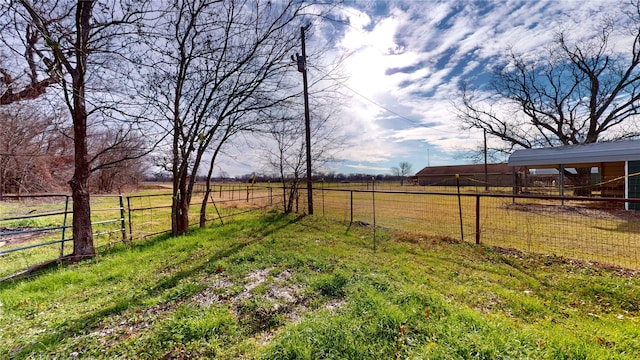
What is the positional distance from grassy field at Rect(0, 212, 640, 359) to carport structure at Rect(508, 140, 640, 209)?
10.4 m

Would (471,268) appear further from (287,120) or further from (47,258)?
(47,258)

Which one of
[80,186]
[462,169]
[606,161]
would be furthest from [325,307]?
[462,169]

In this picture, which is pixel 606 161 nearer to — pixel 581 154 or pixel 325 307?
pixel 581 154

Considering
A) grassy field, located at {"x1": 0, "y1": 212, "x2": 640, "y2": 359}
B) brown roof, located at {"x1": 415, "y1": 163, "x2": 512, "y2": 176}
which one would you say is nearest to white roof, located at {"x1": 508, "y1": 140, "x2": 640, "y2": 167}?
grassy field, located at {"x1": 0, "y1": 212, "x2": 640, "y2": 359}

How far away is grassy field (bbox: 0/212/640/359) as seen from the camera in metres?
2.19

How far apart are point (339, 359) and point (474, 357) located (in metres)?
1.06

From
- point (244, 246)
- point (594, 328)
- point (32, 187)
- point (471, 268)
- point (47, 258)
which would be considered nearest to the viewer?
point (594, 328)

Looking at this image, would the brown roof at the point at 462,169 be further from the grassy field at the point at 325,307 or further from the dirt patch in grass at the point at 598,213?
the grassy field at the point at 325,307

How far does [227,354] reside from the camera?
7.16ft

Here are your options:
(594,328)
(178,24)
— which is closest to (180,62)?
(178,24)

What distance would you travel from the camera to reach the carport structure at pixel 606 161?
10484 mm

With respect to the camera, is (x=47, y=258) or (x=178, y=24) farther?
(x=178, y=24)

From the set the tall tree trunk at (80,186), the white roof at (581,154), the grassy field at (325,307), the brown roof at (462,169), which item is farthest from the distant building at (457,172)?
the tall tree trunk at (80,186)

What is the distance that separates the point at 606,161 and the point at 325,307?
617 inches
